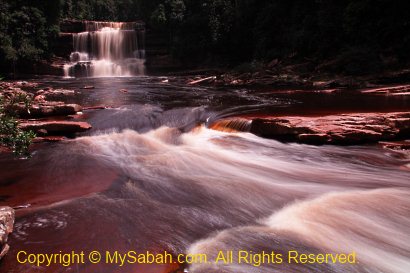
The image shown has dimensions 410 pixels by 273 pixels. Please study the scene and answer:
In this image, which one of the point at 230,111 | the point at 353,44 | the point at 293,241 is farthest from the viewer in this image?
the point at 353,44

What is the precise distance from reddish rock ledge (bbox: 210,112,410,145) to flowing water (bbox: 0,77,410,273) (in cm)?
32

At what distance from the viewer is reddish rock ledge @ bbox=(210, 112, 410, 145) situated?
26.6ft

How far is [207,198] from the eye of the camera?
5430 mm

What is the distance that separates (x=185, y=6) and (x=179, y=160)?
108 feet

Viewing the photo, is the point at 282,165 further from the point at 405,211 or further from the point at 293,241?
the point at 293,241

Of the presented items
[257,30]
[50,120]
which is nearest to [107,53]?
[257,30]

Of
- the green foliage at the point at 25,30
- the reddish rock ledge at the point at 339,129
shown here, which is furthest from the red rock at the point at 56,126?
the green foliage at the point at 25,30

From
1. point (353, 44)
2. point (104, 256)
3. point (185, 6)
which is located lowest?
point (104, 256)

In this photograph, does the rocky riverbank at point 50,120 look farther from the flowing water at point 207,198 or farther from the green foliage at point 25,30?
the green foliage at point 25,30

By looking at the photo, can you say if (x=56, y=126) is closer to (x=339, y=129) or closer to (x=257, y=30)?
(x=339, y=129)

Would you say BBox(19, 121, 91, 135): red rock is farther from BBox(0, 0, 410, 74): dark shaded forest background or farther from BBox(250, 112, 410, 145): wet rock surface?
BBox(0, 0, 410, 74): dark shaded forest background

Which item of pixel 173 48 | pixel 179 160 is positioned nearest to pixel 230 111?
pixel 179 160

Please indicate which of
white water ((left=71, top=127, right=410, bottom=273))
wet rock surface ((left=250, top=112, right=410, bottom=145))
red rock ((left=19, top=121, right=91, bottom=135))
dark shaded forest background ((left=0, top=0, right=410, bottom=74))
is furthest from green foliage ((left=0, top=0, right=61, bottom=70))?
wet rock surface ((left=250, top=112, right=410, bottom=145))

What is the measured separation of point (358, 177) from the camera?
20.7ft
